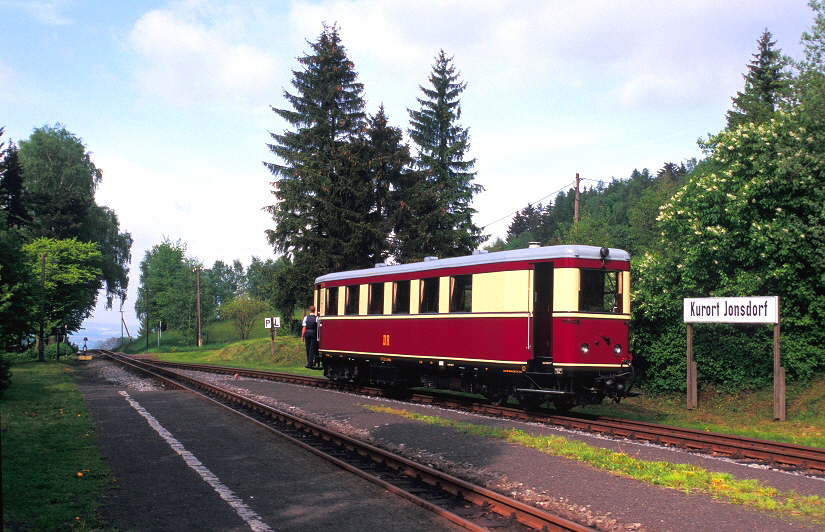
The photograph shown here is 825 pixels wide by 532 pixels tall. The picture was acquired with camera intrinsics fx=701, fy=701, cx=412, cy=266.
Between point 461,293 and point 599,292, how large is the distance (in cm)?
324

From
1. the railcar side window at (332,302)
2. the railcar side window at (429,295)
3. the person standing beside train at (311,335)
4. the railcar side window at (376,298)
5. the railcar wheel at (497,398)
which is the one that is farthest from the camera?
the person standing beside train at (311,335)

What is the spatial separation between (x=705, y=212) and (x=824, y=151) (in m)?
3.14

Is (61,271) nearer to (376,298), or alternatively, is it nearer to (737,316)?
(376,298)

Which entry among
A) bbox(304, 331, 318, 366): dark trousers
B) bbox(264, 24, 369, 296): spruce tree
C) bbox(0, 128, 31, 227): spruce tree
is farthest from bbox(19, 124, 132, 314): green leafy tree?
bbox(304, 331, 318, 366): dark trousers

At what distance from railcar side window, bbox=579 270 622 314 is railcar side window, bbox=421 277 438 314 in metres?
4.10

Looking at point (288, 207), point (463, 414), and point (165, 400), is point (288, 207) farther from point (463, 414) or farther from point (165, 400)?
point (463, 414)

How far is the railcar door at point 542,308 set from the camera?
14.1 meters

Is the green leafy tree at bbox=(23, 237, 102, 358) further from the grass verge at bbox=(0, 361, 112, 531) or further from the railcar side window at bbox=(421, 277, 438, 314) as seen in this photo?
the railcar side window at bbox=(421, 277, 438, 314)

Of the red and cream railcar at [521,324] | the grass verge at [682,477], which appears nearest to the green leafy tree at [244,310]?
the red and cream railcar at [521,324]

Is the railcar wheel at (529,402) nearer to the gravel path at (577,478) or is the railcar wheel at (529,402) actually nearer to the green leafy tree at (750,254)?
the gravel path at (577,478)

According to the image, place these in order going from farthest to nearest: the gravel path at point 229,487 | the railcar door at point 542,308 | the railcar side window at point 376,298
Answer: the railcar side window at point 376,298
the railcar door at point 542,308
the gravel path at point 229,487

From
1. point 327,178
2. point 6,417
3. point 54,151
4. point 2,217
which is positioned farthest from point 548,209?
point 6,417

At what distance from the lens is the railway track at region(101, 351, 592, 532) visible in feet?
22.0

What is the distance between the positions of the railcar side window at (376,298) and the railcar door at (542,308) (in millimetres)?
6016
